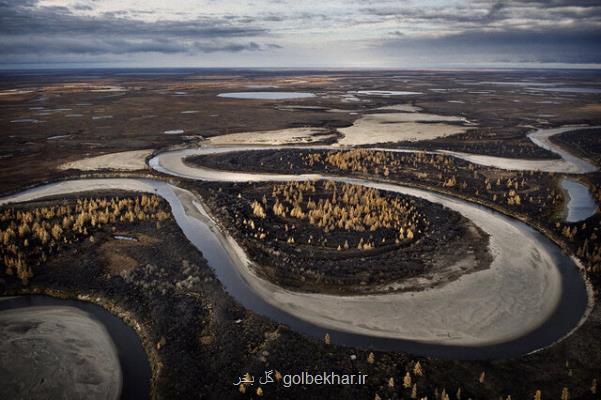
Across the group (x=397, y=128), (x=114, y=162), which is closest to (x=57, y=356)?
(x=114, y=162)

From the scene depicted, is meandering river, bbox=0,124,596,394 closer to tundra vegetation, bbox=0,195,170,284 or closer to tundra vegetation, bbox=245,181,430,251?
tundra vegetation, bbox=245,181,430,251

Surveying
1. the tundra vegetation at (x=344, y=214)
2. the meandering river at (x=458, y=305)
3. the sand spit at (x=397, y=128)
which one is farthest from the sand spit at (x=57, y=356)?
the sand spit at (x=397, y=128)

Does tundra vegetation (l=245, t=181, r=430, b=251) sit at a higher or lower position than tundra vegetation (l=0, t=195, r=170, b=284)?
higher

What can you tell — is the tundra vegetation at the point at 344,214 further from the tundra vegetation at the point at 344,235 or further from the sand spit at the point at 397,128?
the sand spit at the point at 397,128

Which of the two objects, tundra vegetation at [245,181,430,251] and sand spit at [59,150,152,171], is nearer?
tundra vegetation at [245,181,430,251]

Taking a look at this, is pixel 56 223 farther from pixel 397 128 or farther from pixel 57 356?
pixel 397 128

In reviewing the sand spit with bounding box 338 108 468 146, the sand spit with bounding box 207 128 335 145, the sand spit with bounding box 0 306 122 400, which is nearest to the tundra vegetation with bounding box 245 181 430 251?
the sand spit with bounding box 0 306 122 400

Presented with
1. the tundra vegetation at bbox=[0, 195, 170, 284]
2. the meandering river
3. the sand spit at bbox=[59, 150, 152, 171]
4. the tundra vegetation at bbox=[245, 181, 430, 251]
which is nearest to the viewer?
the meandering river

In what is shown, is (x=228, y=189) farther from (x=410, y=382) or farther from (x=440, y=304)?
(x=410, y=382)
